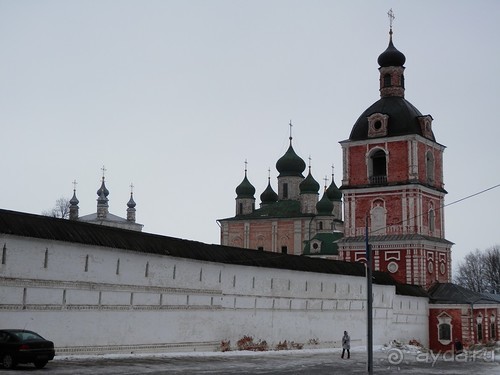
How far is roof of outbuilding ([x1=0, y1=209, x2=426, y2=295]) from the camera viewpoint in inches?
797

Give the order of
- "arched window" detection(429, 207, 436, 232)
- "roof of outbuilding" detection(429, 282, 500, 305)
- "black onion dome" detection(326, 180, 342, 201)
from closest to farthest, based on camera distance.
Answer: "roof of outbuilding" detection(429, 282, 500, 305) → "arched window" detection(429, 207, 436, 232) → "black onion dome" detection(326, 180, 342, 201)

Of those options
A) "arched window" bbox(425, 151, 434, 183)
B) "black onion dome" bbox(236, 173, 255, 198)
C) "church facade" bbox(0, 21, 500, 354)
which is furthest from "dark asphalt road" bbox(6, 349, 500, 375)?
"black onion dome" bbox(236, 173, 255, 198)

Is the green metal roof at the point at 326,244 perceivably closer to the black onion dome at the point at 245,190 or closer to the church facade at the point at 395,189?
the black onion dome at the point at 245,190

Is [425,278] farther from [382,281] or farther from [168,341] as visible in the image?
[168,341]

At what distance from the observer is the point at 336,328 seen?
34562 mm

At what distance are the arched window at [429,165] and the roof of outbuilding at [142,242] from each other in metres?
13.5

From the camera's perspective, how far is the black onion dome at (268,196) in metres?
79.4

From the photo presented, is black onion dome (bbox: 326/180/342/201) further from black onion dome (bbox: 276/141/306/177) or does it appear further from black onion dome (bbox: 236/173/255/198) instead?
black onion dome (bbox: 236/173/255/198)

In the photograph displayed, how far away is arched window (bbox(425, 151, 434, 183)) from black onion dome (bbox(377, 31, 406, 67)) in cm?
642

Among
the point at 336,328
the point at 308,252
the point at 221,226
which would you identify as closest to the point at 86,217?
the point at 221,226

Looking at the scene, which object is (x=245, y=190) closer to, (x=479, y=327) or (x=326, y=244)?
(x=326, y=244)

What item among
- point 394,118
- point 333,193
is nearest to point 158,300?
point 394,118

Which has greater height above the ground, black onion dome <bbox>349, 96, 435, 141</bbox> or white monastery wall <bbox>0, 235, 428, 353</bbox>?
black onion dome <bbox>349, 96, 435, 141</bbox>

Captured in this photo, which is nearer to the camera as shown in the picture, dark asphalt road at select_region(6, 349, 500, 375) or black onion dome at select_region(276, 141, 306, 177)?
dark asphalt road at select_region(6, 349, 500, 375)
